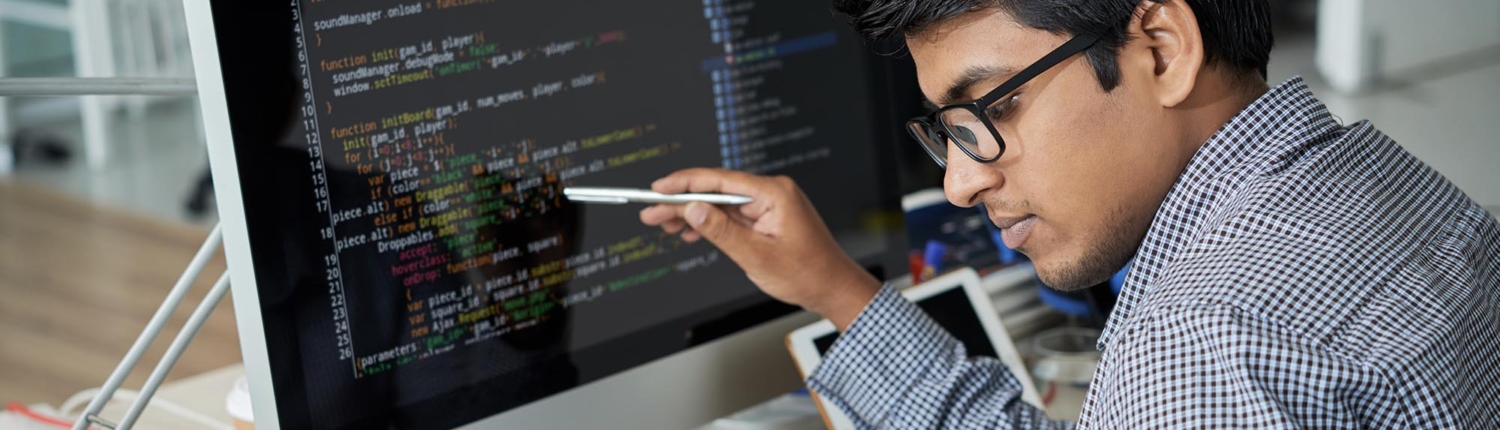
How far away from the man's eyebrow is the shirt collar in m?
0.13

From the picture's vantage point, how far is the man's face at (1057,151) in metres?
0.78

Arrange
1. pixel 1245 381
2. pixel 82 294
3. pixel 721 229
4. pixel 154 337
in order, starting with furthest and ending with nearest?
pixel 82 294 → pixel 721 229 → pixel 154 337 → pixel 1245 381

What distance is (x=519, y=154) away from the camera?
2.97 ft

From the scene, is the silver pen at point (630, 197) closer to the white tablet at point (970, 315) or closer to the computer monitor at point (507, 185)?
the computer monitor at point (507, 185)

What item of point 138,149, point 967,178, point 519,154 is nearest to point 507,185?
point 519,154

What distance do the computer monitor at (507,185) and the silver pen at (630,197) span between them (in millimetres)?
10

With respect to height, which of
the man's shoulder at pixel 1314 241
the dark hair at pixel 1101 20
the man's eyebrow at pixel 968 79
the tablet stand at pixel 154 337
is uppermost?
the dark hair at pixel 1101 20

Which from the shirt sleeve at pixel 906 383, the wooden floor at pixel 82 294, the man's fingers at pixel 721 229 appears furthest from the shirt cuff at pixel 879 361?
the wooden floor at pixel 82 294

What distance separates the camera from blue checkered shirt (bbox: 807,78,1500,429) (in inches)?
24.5

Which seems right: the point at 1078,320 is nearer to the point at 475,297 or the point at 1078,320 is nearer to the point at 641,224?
the point at 641,224

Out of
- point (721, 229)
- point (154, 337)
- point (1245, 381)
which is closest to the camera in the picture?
point (1245, 381)

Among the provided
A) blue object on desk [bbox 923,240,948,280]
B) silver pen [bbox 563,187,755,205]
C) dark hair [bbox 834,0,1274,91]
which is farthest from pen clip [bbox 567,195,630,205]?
blue object on desk [bbox 923,240,948,280]

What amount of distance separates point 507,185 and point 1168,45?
430 mm

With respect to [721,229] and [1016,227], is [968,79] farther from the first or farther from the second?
[721,229]
